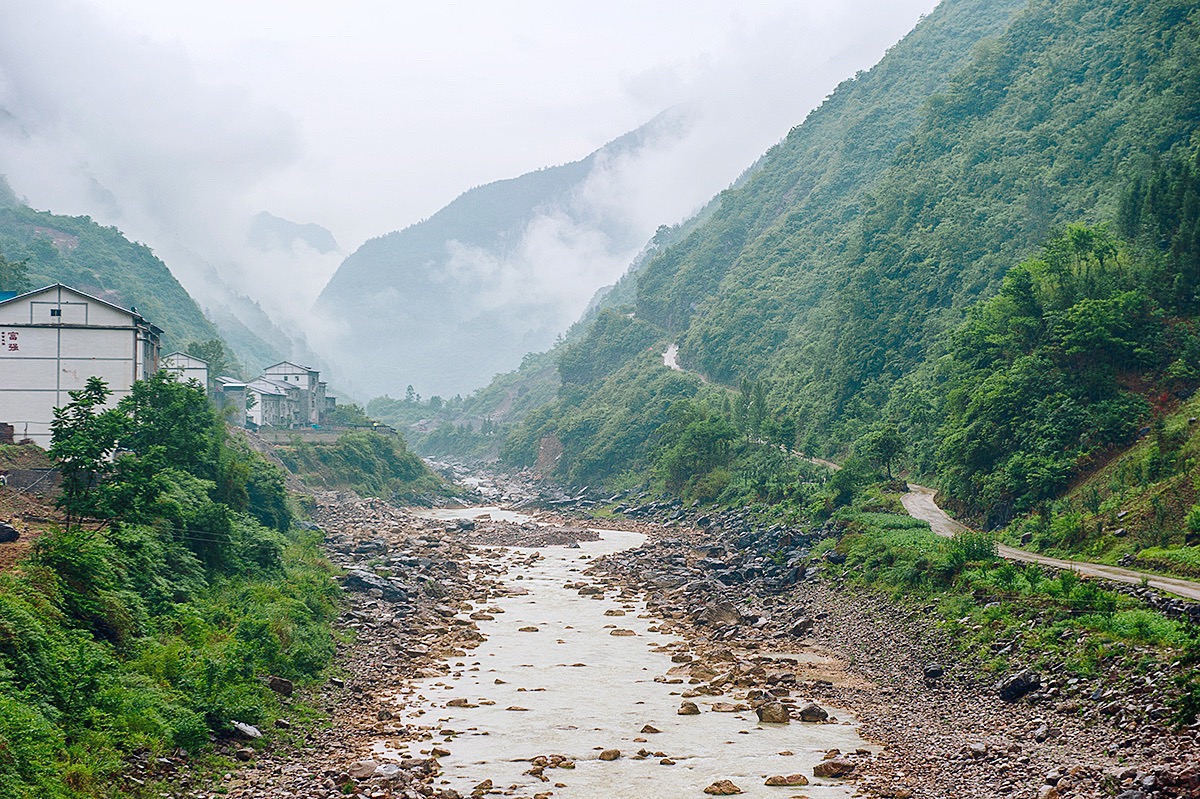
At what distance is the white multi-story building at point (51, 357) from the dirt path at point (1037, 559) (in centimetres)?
3759

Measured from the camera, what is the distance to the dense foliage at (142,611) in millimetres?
16938

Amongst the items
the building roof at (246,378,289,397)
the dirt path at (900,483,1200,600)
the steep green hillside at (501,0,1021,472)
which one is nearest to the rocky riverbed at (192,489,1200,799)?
the dirt path at (900,483,1200,600)

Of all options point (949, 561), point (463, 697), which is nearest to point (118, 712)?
point (463, 697)

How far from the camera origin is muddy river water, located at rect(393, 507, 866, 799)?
66.3 ft

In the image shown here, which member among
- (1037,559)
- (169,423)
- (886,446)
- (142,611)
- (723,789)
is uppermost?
(169,423)

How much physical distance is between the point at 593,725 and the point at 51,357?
34.9 meters

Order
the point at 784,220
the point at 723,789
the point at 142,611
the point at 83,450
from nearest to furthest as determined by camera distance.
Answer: the point at 723,789 < the point at 142,611 < the point at 83,450 < the point at 784,220

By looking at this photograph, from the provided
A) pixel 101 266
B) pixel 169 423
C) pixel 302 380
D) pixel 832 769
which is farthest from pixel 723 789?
pixel 101 266

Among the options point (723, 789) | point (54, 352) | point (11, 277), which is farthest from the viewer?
point (11, 277)

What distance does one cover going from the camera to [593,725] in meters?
24.4

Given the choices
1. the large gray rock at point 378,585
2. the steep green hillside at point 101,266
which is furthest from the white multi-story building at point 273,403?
the large gray rock at point 378,585

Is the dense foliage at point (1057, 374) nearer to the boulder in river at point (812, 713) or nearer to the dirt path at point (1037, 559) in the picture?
the dirt path at point (1037, 559)

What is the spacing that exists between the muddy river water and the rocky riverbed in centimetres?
17

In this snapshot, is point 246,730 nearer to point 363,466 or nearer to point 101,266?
point 363,466
